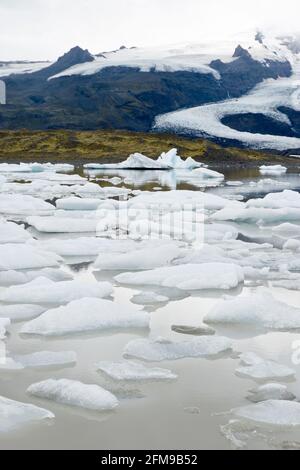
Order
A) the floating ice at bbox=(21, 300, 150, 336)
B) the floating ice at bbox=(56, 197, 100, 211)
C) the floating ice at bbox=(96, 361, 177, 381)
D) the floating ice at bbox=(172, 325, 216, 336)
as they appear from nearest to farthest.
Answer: the floating ice at bbox=(96, 361, 177, 381), the floating ice at bbox=(21, 300, 150, 336), the floating ice at bbox=(172, 325, 216, 336), the floating ice at bbox=(56, 197, 100, 211)

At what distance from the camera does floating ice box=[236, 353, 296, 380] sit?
15.8ft

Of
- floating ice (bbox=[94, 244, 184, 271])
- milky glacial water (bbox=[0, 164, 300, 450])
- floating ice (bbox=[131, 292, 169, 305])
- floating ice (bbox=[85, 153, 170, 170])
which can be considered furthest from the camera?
floating ice (bbox=[85, 153, 170, 170])

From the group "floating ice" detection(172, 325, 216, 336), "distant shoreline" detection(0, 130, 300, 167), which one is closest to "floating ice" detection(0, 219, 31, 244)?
"floating ice" detection(172, 325, 216, 336)

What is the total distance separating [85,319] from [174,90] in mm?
123403

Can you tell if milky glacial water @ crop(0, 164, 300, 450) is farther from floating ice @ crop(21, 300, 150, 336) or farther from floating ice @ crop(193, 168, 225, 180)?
floating ice @ crop(193, 168, 225, 180)

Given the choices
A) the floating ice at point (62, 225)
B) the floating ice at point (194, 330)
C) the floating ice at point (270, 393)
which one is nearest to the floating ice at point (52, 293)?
the floating ice at point (194, 330)

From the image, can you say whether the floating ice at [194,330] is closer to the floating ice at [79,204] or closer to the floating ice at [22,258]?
the floating ice at [22,258]

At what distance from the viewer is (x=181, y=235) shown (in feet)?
40.1

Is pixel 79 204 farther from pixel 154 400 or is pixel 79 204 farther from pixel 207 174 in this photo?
pixel 207 174

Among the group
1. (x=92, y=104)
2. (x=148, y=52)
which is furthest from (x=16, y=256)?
(x=148, y=52)

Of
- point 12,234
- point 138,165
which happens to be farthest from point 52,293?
point 138,165

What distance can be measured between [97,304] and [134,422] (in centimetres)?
221

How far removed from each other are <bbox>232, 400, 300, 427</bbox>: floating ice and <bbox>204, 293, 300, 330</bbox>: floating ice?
192 cm
